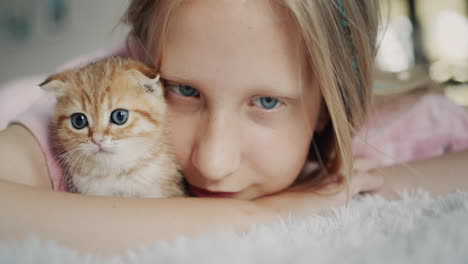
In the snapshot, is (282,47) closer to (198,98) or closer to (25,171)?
(198,98)

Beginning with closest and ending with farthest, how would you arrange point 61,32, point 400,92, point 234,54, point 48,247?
point 48,247 < point 234,54 < point 400,92 < point 61,32

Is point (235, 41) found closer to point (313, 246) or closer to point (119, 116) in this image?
point (119, 116)

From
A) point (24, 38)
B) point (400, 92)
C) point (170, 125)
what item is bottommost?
point (24, 38)

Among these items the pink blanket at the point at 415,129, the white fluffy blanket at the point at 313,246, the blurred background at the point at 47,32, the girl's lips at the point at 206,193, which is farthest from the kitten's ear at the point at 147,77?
the blurred background at the point at 47,32

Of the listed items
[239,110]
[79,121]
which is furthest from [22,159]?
[239,110]

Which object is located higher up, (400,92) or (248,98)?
(248,98)

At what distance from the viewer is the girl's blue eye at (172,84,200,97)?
0.85 meters

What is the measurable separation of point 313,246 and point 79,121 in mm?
527

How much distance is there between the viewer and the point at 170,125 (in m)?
0.86

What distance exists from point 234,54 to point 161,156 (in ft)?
0.91

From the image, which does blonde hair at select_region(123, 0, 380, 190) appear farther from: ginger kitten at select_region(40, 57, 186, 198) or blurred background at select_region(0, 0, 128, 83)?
blurred background at select_region(0, 0, 128, 83)

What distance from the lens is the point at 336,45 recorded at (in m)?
0.85

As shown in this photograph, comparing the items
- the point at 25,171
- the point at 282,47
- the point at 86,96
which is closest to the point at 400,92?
the point at 282,47

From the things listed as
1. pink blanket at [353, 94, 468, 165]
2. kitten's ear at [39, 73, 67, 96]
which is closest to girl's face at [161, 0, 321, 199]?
kitten's ear at [39, 73, 67, 96]
